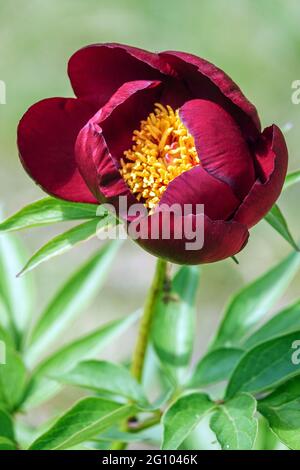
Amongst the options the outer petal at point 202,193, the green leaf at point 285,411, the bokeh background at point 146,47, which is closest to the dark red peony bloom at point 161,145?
the outer petal at point 202,193

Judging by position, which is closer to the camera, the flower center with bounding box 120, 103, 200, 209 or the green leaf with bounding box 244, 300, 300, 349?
the flower center with bounding box 120, 103, 200, 209

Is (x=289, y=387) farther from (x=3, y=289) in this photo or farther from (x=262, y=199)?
(x=3, y=289)

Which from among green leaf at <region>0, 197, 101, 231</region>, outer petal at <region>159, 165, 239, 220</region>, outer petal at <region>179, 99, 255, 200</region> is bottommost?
green leaf at <region>0, 197, 101, 231</region>

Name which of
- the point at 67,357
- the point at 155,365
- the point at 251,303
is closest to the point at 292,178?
the point at 251,303

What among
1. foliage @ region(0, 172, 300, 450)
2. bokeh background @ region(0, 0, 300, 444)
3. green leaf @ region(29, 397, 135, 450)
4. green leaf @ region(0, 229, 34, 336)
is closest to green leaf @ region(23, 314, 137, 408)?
foliage @ region(0, 172, 300, 450)

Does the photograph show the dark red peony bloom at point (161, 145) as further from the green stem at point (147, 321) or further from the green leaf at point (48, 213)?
the green stem at point (147, 321)

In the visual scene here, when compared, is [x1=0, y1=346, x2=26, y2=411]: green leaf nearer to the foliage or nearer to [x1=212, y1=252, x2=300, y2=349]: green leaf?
the foliage

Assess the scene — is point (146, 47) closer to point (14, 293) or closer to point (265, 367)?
point (14, 293)
